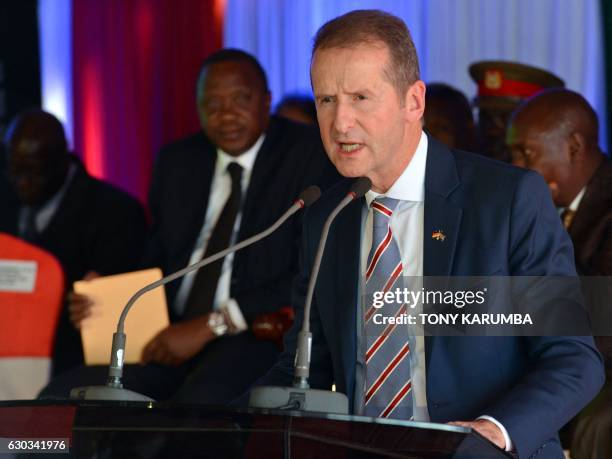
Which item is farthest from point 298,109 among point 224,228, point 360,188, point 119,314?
point 360,188

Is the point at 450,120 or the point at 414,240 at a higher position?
the point at 450,120

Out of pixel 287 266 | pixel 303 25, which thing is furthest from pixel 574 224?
pixel 303 25

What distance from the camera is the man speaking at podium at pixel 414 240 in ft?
7.45

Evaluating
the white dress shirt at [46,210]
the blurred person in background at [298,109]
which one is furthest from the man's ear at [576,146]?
the white dress shirt at [46,210]

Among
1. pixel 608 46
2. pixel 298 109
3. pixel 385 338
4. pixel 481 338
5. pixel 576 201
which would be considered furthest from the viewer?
pixel 298 109

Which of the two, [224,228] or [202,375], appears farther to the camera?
[224,228]

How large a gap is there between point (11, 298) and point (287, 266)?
1021mm

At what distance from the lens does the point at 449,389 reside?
2.30m

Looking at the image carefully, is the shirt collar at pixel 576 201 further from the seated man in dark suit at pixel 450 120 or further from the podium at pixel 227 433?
the podium at pixel 227 433

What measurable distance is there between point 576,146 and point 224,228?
1.30m

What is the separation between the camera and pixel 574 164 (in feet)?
11.8

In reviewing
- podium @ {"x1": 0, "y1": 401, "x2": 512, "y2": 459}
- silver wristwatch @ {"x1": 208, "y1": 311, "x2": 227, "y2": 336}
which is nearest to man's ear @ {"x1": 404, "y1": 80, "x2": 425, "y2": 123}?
podium @ {"x1": 0, "y1": 401, "x2": 512, "y2": 459}

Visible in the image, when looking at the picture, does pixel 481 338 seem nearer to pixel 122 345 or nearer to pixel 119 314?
pixel 122 345

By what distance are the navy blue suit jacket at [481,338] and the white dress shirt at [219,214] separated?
1.37m
